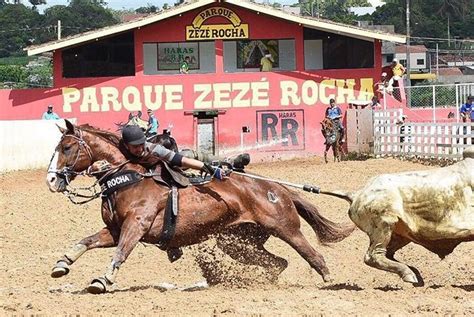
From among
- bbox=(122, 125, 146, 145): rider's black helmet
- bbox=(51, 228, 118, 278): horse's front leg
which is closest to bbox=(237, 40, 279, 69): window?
bbox=(122, 125, 146, 145): rider's black helmet

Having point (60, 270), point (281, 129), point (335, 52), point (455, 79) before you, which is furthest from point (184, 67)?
point (455, 79)

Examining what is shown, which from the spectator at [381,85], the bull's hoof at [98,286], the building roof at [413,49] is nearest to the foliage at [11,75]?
the spectator at [381,85]

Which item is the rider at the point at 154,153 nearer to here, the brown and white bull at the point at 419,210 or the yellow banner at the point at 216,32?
the brown and white bull at the point at 419,210

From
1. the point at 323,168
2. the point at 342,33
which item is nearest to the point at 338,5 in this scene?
the point at 342,33

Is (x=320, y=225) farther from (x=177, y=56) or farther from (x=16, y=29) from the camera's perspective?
(x=16, y=29)

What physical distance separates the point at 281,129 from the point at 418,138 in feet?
25.3

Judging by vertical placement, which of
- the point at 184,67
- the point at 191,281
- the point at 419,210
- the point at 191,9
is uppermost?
the point at 191,9

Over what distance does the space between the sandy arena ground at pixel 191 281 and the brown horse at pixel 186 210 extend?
428mm

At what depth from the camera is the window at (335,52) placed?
116 feet

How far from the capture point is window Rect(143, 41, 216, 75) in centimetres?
3484

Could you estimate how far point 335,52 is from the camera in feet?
116

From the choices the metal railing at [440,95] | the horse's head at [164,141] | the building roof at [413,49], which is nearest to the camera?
the horse's head at [164,141]

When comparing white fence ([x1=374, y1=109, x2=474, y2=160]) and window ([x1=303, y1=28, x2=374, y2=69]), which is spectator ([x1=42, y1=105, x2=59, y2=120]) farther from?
white fence ([x1=374, y1=109, x2=474, y2=160])

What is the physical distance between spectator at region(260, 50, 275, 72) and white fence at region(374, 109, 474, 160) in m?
5.94
